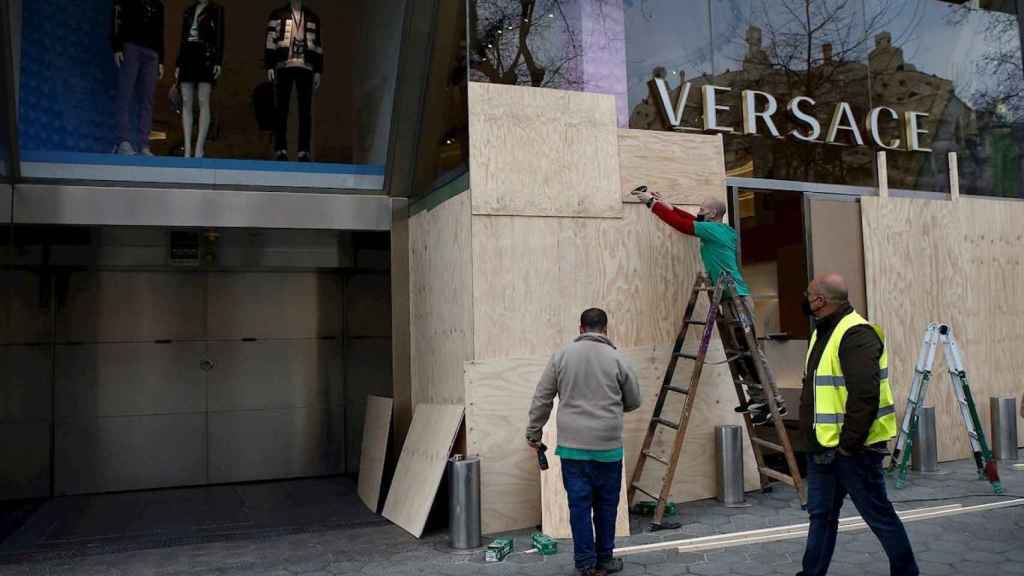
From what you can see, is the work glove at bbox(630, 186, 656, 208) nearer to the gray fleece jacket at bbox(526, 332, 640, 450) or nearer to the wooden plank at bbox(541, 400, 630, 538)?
the wooden plank at bbox(541, 400, 630, 538)

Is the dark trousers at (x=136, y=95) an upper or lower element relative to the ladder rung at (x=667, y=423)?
upper

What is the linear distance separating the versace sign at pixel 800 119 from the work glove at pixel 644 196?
1341 millimetres

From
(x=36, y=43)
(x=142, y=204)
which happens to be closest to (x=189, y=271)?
(x=142, y=204)

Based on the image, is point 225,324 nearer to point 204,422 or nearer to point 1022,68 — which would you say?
point 204,422

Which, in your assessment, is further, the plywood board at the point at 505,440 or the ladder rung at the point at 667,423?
the ladder rung at the point at 667,423

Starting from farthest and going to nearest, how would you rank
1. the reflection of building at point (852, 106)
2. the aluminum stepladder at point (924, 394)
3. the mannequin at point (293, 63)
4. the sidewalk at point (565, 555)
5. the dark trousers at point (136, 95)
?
the mannequin at point (293, 63), the dark trousers at point (136, 95), the reflection of building at point (852, 106), the aluminum stepladder at point (924, 394), the sidewalk at point (565, 555)

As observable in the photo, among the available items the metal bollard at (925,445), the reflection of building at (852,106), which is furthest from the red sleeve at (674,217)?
the metal bollard at (925,445)

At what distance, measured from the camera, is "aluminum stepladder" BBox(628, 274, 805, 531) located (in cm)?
664

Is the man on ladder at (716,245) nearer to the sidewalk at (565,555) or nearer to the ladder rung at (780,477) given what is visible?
the ladder rung at (780,477)

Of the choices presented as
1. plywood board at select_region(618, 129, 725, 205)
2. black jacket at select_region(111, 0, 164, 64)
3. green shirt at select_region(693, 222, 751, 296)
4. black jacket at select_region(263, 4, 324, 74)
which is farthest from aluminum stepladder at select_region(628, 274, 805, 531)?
black jacket at select_region(111, 0, 164, 64)

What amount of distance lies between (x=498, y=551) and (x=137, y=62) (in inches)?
261

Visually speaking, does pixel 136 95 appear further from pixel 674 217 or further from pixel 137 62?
pixel 674 217

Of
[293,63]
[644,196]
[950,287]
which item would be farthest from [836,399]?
[293,63]

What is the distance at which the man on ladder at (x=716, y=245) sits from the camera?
273 inches
